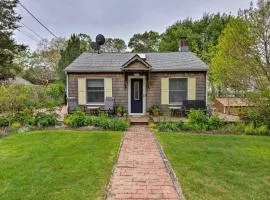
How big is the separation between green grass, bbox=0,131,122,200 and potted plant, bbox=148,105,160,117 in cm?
495

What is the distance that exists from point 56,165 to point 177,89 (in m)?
9.84

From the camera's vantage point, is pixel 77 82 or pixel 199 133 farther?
pixel 77 82

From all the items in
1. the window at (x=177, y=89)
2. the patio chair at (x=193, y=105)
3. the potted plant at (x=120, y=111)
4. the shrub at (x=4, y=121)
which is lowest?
the shrub at (x=4, y=121)

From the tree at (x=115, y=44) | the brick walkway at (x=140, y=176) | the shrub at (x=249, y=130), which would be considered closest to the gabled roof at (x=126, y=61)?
the shrub at (x=249, y=130)

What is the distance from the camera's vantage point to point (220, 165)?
21.6 ft

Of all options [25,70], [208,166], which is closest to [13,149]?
[208,166]

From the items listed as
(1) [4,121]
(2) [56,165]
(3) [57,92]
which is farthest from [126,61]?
(2) [56,165]

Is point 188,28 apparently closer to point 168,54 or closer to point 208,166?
point 168,54

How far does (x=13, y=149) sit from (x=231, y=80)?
348 inches

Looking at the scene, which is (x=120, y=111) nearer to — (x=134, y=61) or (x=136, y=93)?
(x=136, y=93)

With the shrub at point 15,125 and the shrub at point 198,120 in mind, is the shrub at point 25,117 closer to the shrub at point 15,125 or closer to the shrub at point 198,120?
the shrub at point 15,125

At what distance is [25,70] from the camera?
139 ft

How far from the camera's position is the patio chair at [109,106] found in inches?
575

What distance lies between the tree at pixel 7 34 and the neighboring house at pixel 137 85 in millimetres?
13682
